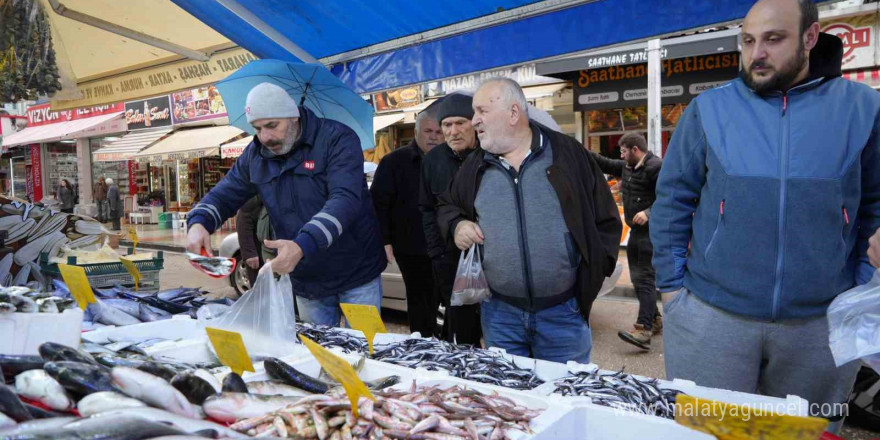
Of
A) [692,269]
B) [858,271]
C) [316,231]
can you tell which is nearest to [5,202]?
[316,231]

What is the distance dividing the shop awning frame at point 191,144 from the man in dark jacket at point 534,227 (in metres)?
17.9

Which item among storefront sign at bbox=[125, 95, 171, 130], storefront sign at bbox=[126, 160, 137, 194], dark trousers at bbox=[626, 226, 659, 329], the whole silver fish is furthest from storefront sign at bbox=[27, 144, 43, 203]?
the whole silver fish

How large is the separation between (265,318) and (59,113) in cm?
2963

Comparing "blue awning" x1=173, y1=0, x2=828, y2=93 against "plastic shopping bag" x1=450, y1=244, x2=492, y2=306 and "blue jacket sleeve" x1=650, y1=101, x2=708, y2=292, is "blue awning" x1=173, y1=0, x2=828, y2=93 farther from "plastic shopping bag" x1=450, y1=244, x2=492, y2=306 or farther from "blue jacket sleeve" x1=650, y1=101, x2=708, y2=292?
"plastic shopping bag" x1=450, y1=244, x2=492, y2=306

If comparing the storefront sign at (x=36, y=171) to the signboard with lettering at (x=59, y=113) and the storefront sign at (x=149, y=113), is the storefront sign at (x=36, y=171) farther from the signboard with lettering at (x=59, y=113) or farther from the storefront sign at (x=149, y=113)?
the storefront sign at (x=149, y=113)

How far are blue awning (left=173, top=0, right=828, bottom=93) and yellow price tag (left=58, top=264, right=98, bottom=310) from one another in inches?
89.0

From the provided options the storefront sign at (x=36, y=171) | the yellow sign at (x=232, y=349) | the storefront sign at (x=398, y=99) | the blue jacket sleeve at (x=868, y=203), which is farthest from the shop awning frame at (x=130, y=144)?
the blue jacket sleeve at (x=868, y=203)

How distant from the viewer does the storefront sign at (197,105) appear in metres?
20.2

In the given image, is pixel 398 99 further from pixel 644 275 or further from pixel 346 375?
pixel 346 375

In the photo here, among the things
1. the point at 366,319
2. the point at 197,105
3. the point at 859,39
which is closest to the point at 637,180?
the point at 366,319

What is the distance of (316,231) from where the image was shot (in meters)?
3.00

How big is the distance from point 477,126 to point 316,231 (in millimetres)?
953

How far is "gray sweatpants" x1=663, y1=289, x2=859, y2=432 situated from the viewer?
88.8 inches

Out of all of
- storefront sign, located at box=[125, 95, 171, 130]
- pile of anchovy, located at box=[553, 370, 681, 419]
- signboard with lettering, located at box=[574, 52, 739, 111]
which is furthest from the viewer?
storefront sign, located at box=[125, 95, 171, 130]
